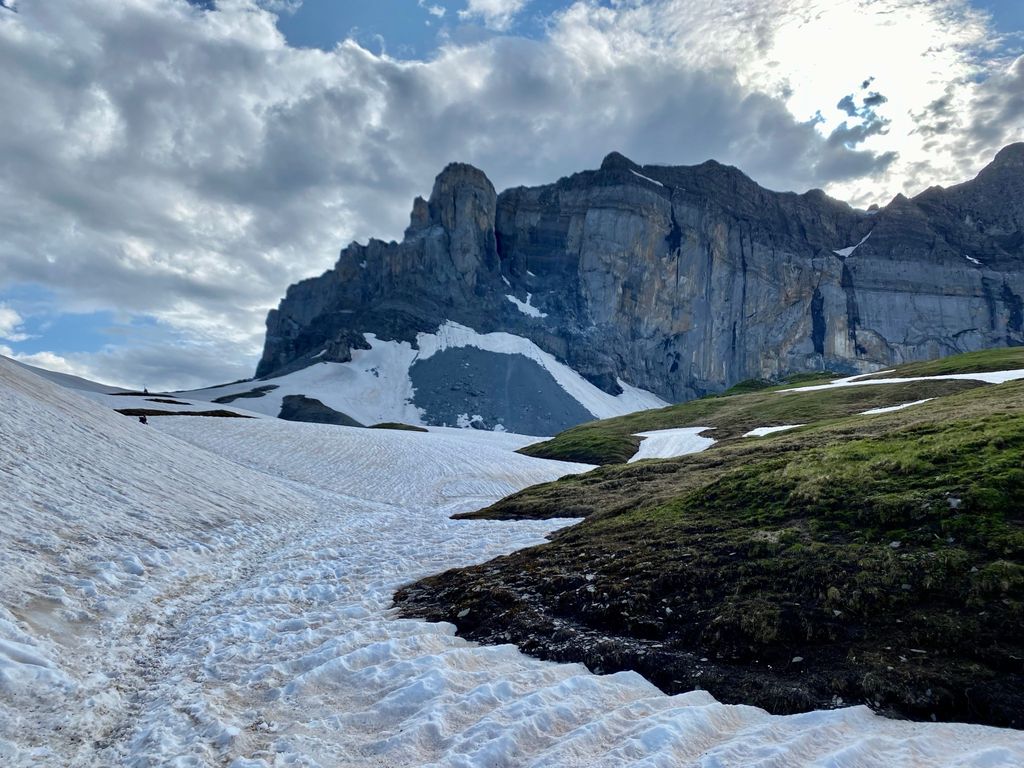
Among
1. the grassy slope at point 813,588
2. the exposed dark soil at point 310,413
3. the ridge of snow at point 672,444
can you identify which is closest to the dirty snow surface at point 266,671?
the grassy slope at point 813,588

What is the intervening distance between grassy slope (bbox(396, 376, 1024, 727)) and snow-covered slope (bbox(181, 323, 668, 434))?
116m

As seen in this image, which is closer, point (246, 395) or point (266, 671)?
point (266, 671)

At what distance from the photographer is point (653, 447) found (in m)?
55.8

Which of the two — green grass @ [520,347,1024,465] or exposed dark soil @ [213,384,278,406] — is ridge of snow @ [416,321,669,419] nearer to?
exposed dark soil @ [213,384,278,406]

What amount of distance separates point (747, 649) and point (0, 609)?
36.3 ft

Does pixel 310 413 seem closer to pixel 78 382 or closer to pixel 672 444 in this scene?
pixel 78 382

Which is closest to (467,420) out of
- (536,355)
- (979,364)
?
(536,355)

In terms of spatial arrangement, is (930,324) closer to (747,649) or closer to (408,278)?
(408,278)

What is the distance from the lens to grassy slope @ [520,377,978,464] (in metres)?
54.6

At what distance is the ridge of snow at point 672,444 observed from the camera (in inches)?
1996

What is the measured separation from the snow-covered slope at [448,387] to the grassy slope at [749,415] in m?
64.0

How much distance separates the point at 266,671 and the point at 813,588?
8927mm

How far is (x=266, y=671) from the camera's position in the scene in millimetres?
8898

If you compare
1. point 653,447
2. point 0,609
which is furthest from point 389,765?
point 653,447
